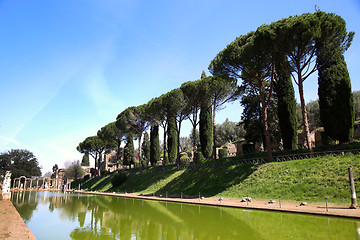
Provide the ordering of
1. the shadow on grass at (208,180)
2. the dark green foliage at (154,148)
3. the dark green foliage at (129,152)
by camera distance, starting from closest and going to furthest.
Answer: the shadow on grass at (208,180) < the dark green foliage at (154,148) < the dark green foliage at (129,152)

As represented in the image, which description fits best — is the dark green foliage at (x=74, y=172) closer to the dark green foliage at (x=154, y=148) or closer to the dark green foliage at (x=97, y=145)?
the dark green foliage at (x=97, y=145)

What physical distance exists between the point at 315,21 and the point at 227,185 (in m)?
15.6

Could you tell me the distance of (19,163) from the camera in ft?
227

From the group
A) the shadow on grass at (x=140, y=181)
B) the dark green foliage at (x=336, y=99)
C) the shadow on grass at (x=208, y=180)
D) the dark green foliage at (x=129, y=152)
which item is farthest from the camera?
the dark green foliage at (x=129, y=152)

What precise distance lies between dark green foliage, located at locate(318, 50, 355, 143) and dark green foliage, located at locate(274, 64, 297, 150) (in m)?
2.88

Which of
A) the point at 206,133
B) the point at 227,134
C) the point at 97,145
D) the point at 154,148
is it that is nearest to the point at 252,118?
the point at 206,133

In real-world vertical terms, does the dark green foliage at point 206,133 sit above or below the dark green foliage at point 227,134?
below

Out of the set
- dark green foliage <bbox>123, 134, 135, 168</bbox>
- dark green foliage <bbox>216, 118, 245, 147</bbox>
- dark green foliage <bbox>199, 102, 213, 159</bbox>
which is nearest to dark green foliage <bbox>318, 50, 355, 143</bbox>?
dark green foliage <bbox>199, 102, 213, 159</bbox>

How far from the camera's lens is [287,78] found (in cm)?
2506

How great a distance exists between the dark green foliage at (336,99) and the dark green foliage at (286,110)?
2.88 m

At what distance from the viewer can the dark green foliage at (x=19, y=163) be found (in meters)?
66.7

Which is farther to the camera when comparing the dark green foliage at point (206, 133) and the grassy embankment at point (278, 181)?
the dark green foliage at point (206, 133)

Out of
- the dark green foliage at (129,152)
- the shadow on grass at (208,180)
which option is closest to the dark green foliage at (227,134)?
the dark green foliage at (129,152)

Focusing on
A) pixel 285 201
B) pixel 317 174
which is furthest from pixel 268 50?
pixel 285 201
